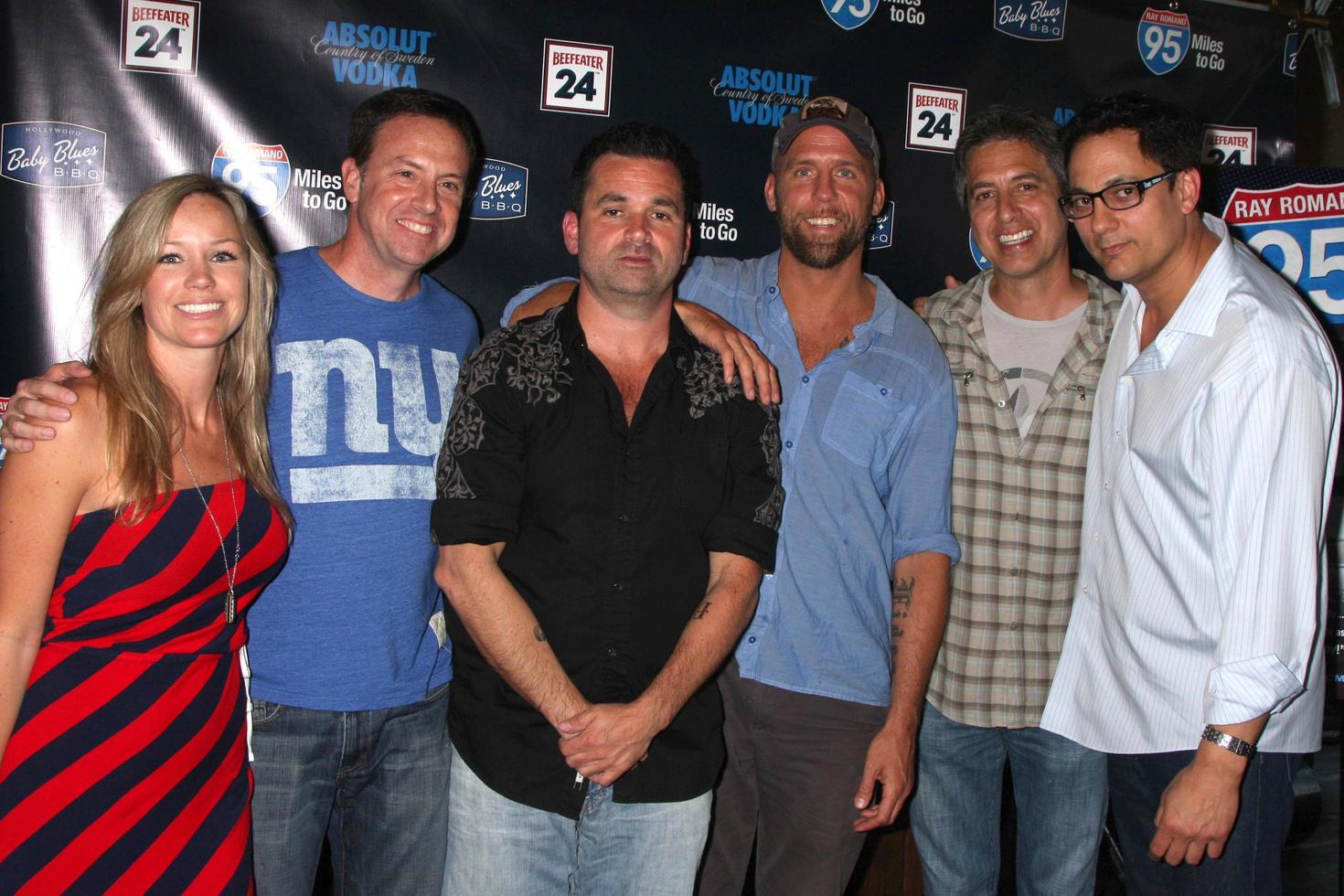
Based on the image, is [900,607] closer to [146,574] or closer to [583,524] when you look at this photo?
[583,524]

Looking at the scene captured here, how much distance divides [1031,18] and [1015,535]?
2111mm

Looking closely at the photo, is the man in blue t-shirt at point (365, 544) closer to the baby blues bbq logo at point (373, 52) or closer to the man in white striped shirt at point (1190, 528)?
the baby blues bbq logo at point (373, 52)

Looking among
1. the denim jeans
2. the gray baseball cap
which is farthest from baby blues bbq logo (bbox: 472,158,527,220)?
the denim jeans

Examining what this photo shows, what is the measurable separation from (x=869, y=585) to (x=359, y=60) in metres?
2.12

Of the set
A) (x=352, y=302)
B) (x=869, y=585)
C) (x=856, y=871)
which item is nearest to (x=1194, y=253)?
(x=869, y=585)

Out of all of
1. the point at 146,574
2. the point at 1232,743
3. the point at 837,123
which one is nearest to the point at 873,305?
the point at 837,123

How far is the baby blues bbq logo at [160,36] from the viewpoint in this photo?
2.64 metres

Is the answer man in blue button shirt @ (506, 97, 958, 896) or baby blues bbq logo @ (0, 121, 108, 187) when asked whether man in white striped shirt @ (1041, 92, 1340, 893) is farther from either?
baby blues bbq logo @ (0, 121, 108, 187)

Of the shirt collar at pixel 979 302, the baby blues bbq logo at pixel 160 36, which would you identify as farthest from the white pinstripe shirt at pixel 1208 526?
the baby blues bbq logo at pixel 160 36

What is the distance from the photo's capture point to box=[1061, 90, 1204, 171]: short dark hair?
74.2 inches

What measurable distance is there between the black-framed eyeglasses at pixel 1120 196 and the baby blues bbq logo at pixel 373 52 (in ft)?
6.36

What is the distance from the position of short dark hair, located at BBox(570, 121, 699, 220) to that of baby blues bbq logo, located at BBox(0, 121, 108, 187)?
5.23 ft

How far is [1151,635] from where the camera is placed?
1.89 m

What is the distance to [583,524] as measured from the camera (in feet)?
5.84
